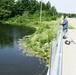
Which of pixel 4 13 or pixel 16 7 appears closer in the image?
pixel 4 13

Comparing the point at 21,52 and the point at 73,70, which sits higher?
the point at 73,70

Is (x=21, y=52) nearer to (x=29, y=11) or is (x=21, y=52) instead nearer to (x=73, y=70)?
(x=73, y=70)

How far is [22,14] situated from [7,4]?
18.7 feet

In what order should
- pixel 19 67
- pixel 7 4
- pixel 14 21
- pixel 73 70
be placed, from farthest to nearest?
1. pixel 7 4
2. pixel 14 21
3. pixel 19 67
4. pixel 73 70

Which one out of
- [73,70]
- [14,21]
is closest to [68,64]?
[73,70]

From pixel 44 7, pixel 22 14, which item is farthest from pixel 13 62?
pixel 44 7

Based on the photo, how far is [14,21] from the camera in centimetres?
6894

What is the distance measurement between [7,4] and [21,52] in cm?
5379

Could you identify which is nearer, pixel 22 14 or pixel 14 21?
pixel 14 21

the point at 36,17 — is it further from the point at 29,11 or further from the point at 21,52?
the point at 21,52

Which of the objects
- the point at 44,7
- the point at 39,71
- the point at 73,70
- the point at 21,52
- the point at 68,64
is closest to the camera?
the point at 73,70

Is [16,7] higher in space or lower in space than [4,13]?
higher

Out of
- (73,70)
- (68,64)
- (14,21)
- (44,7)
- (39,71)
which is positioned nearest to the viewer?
(73,70)

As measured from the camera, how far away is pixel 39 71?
14.9 meters
